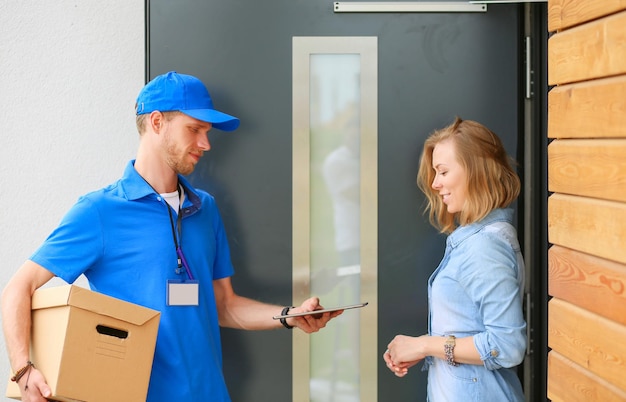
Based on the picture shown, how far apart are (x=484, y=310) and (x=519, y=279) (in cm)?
18

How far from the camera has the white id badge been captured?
2.44 m

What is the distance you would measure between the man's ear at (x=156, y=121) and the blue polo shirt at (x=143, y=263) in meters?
0.14

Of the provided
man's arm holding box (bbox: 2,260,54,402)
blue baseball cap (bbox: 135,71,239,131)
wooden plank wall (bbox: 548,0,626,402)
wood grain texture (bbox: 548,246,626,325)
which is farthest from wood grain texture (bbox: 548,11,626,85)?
man's arm holding box (bbox: 2,260,54,402)

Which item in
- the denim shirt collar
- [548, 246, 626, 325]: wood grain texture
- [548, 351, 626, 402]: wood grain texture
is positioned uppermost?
the denim shirt collar

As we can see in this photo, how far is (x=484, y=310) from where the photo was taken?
2.41 m

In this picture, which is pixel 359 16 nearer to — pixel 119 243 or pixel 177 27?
pixel 177 27

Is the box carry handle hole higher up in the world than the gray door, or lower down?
lower down

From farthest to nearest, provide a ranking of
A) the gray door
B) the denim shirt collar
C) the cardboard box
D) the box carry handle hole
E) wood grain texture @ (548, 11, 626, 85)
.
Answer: the gray door
the denim shirt collar
the box carry handle hole
the cardboard box
wood grain texture @ (548, 11, 626, 85)

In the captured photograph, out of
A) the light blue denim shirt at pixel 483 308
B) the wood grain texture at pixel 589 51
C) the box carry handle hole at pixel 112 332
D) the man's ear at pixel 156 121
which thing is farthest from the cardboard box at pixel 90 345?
the wood grain texture at pixel 589 51

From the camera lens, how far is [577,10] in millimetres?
1982

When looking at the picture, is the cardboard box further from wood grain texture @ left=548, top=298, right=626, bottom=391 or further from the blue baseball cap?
wood grain texture @ left=548, top=298, right=626, bottom=391

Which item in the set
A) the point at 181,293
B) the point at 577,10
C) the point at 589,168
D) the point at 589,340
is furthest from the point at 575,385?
the point at 181,293

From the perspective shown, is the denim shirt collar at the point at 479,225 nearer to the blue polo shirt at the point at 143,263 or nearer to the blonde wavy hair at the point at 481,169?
the blonde wavy hair at the point at 481,169

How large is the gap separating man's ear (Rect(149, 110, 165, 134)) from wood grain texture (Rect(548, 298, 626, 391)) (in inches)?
49.4
